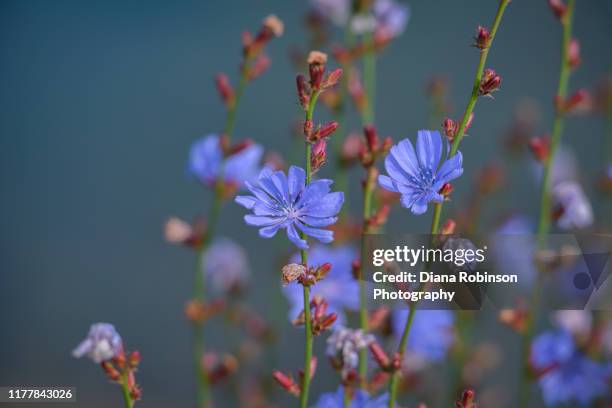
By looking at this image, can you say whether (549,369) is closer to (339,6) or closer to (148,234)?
(339,6)

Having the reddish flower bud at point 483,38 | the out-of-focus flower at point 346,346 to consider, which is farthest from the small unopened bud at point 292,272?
the reddish flower bud at point 483,38

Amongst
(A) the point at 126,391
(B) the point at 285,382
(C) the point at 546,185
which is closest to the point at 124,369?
(A) the point at 126,391

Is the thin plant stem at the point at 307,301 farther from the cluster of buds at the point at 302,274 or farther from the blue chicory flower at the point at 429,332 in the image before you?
the blue chicory flower at the point at 429,332

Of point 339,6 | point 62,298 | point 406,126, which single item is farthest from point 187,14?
point 339,6

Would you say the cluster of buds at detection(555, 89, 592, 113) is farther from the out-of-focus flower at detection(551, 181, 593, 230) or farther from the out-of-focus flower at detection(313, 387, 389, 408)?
the out-of-focus flower at detection(313, 387, 389, 408)

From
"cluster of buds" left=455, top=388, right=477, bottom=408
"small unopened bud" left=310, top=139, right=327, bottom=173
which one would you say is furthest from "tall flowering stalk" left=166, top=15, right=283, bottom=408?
"cluster of buds" left=455, top=388, right=477, bottom=408

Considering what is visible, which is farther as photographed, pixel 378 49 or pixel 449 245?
pixel 378 49

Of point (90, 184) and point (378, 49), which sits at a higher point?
point (90, 184)
